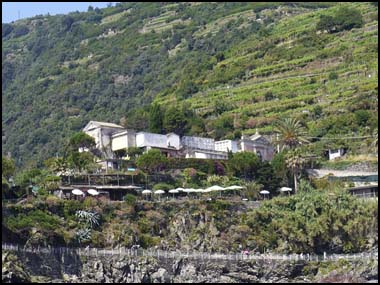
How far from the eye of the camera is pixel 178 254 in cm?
6297

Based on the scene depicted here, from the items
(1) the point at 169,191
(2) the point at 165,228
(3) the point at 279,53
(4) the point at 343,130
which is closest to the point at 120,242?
(2) the point at 165,228

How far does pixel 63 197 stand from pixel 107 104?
77783 millimetres

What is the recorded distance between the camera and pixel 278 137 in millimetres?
86562

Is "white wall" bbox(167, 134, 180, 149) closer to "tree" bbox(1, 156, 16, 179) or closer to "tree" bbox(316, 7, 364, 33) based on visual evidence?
"tree" bbox(1, 156, 16, 179)

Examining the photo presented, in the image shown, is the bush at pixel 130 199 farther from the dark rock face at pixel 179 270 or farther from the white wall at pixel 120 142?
the white wall at pixel 120 142

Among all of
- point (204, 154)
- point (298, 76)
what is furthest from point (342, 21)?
point (204, 154)

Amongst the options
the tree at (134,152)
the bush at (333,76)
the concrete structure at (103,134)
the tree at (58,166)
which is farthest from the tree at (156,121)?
the bush at (333,76)

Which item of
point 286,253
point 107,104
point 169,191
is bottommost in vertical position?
point 286,253

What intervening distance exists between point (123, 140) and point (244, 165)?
41.4ft

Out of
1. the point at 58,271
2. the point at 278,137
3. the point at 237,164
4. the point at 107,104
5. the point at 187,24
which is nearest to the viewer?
the point at 58,271

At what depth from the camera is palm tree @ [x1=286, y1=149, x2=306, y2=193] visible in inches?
3009

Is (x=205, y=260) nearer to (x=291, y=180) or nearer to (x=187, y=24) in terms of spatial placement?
(x=291, y=180)

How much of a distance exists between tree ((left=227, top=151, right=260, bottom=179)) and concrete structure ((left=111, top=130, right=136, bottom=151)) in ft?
32.8

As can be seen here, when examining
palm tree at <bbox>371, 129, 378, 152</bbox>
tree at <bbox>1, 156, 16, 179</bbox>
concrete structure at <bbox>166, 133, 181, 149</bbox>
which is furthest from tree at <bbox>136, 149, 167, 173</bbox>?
palm tree at <bbox>371, 129, 378, 152</bbox>
